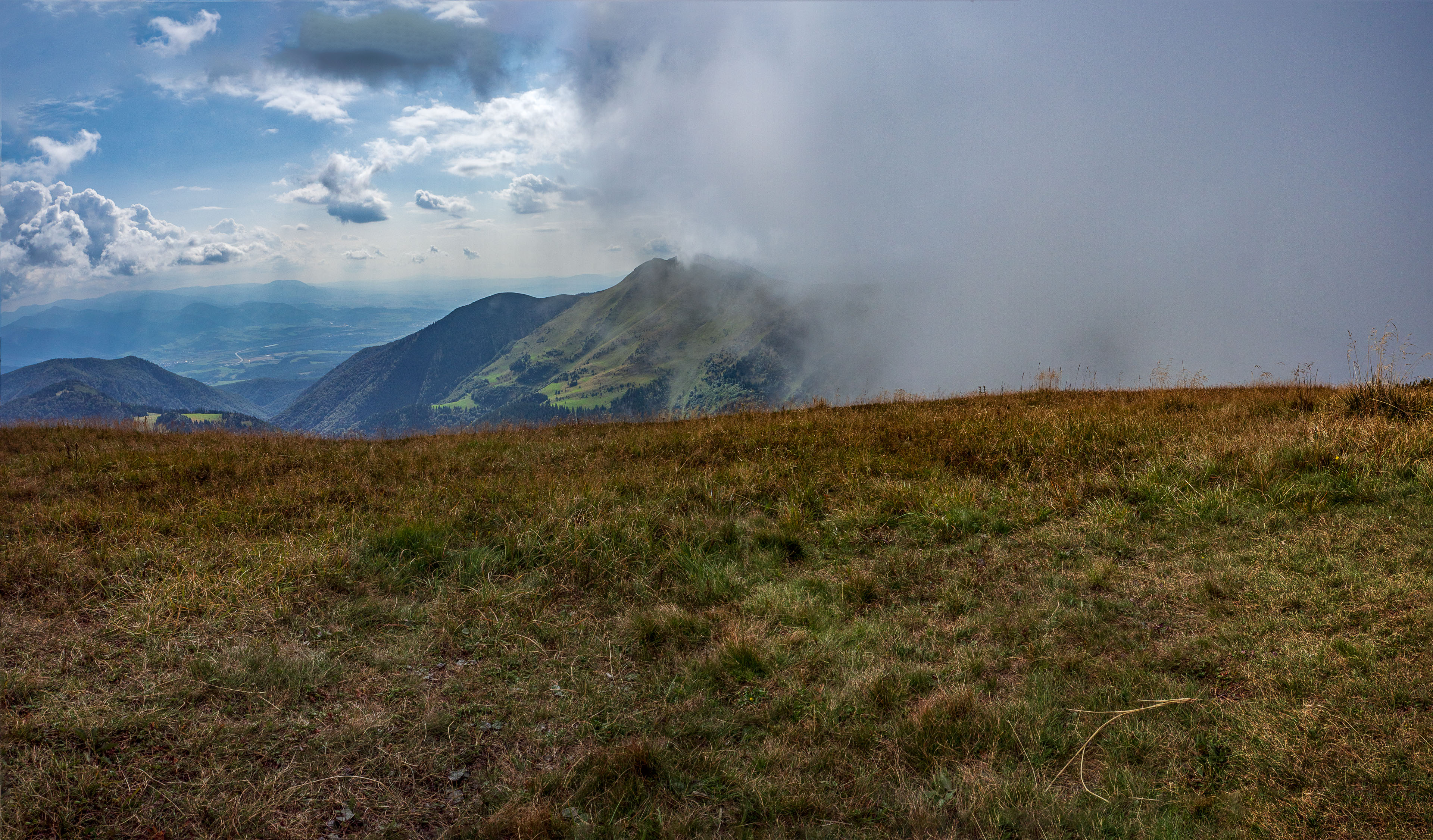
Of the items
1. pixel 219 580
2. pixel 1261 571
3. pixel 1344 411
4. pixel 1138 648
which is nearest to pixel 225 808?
pixel 219 580

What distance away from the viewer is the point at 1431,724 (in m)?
3.82

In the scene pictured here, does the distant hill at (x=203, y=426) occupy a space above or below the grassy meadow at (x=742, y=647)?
Answer: above

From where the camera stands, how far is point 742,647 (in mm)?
5387

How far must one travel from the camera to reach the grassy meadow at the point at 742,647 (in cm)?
379

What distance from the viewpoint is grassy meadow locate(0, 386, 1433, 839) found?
3.79 m

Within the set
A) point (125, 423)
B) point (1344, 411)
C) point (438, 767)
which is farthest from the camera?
point (125, 423)

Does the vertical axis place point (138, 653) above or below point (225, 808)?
above

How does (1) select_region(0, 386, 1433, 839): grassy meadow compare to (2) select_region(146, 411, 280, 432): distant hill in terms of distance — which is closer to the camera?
(1) select_region(0, 386, 1433, 839): grassy meadow

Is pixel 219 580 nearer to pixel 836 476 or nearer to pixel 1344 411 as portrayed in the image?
pixel 836 476

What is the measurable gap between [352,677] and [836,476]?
21.6 ft

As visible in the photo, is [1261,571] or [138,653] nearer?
[138,653]

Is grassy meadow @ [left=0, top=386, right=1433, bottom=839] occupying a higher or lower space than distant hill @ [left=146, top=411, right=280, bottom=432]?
lower

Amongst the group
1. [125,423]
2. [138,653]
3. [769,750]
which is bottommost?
[769,750]

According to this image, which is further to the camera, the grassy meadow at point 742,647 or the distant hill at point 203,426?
the distant hill at point 203,426
